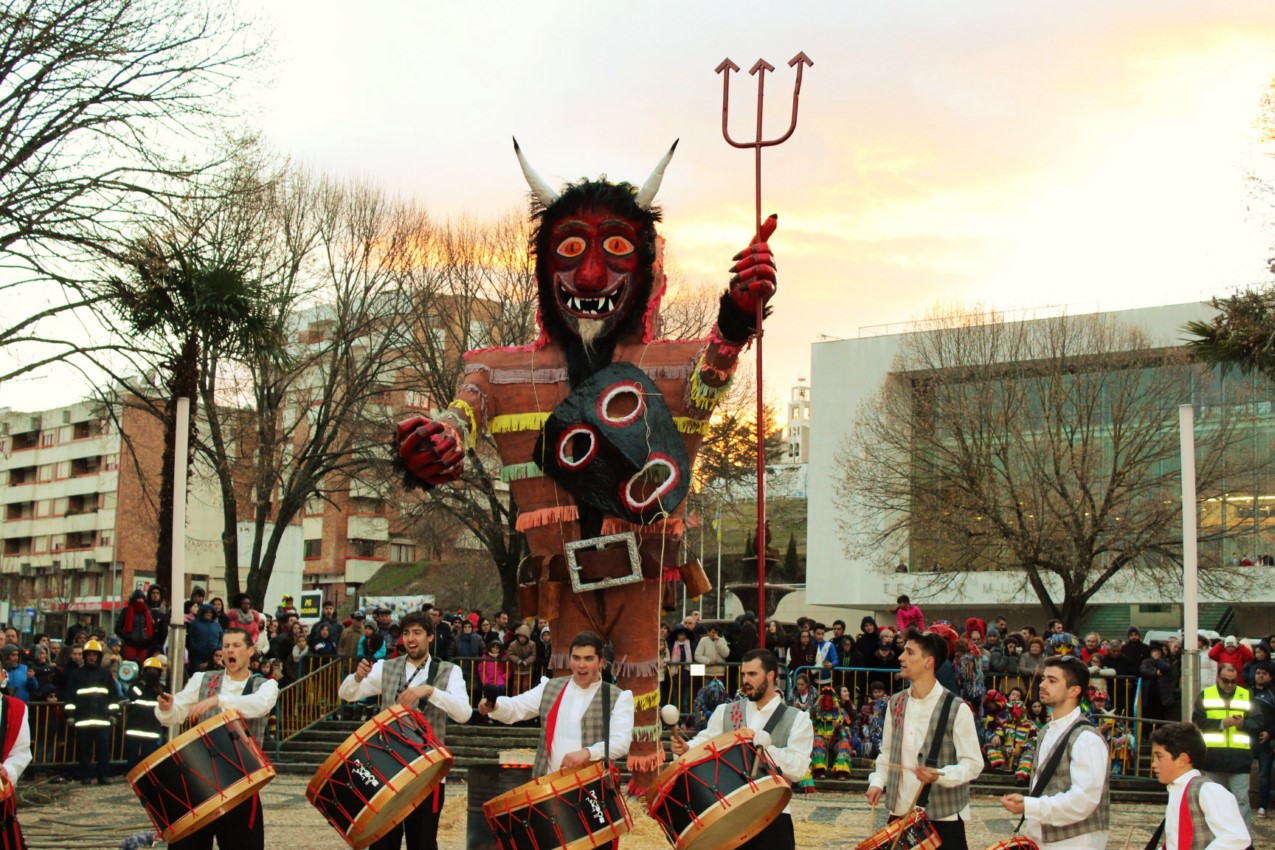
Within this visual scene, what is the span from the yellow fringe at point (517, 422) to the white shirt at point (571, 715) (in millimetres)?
2520

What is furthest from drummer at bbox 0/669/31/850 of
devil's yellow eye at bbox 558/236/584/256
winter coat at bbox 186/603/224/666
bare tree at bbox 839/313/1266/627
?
bare tree at bbox 839/313/1266/627

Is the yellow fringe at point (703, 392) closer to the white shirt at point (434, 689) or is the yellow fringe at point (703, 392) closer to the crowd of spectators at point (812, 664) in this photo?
the white shirt at point (434, 689)

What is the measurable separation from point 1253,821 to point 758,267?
26.9 feet

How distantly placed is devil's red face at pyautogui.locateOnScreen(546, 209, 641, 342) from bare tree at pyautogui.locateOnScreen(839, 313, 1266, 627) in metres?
24.0

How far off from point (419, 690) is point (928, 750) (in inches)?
109

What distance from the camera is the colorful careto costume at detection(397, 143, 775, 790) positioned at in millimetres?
10133

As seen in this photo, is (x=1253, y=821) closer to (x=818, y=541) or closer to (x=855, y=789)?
(x=855, y=789)

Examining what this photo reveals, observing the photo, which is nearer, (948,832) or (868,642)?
(948,832)

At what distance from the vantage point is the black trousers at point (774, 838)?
7.63m

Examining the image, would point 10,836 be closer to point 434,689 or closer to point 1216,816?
point 434,689

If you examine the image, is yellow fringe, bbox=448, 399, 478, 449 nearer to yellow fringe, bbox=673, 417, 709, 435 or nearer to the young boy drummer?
yellow fringe, bbox=673, 417, 709, 435

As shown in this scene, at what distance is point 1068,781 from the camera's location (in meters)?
7.03

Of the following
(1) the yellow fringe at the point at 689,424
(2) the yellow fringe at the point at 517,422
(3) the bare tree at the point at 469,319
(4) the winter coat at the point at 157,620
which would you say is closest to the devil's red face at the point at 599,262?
(2) the yellow fringe at the point at 517,422

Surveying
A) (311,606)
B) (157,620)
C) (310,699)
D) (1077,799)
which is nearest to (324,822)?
(157,620)
